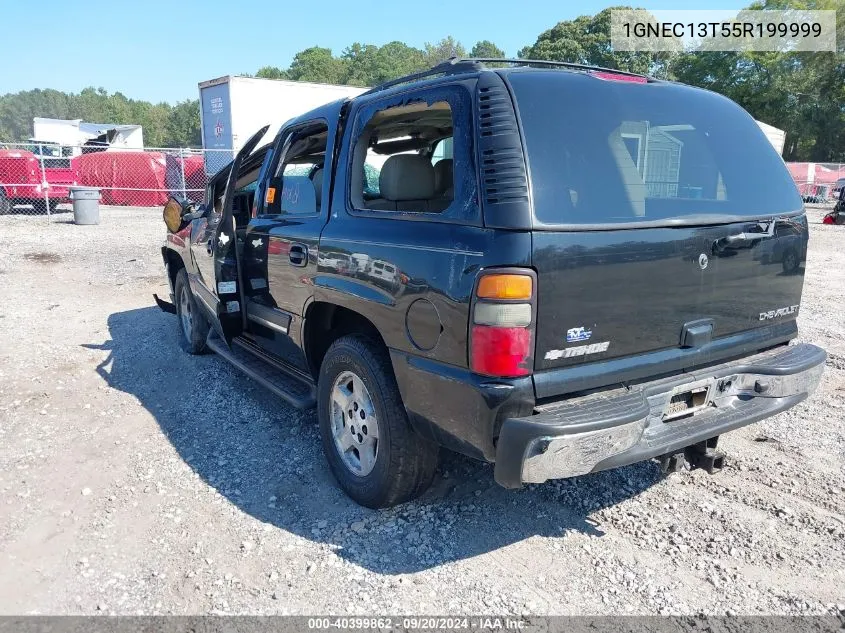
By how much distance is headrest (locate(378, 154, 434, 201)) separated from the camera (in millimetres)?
3324

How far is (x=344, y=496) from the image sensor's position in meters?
3.51

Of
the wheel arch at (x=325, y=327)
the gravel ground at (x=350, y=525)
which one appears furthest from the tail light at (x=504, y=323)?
the gravel ground at (x=350, y=525)

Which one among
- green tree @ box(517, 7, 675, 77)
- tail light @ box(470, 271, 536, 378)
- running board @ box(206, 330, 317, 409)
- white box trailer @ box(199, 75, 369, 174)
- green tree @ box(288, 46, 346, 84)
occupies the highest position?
green tree @ box(288, 46, 346, 84)

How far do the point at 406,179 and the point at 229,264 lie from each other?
5.69ft

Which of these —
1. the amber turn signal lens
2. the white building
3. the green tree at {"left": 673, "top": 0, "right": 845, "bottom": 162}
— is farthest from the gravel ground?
the green tree at {"left": 673, "top": 0, "right": 845, "bottom": 162}

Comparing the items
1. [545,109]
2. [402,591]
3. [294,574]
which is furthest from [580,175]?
[294,574]

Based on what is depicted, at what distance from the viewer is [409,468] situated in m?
3.07

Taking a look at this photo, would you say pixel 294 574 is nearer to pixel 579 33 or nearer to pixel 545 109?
pixel 545 109

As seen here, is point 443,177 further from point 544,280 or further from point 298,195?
point 544,280

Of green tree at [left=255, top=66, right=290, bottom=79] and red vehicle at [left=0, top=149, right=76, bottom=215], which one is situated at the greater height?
green tree at [left=255, top=66, right=290, bottom=79]

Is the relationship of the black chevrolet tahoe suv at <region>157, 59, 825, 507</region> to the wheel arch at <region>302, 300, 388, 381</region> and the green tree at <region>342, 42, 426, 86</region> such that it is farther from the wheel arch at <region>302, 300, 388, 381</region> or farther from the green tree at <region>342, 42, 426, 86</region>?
the green tree at <region>342, 42, 426, 86</region>

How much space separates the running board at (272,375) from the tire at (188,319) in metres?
0.51

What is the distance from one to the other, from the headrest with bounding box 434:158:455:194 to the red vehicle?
17624 millimetres

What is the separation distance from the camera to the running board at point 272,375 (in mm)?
3814
